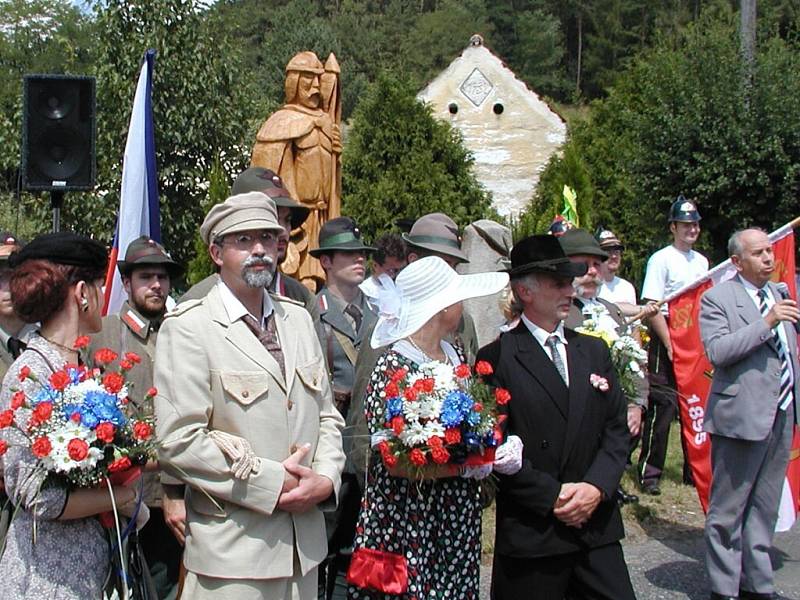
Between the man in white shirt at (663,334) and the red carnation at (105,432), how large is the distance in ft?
19.6

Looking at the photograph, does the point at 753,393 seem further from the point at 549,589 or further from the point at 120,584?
the point at 120,584

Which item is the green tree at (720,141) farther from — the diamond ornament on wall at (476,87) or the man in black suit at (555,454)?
the diamond ornament on wall at (476,87)

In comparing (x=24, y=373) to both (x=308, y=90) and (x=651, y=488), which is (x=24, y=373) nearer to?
(x=651, y=488)

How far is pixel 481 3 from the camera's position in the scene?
60.4 meters

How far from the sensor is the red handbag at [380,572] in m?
3.63

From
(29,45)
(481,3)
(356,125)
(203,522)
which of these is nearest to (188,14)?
(356,125)

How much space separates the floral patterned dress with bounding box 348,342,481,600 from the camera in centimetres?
372

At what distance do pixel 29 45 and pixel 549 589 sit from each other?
39031mm

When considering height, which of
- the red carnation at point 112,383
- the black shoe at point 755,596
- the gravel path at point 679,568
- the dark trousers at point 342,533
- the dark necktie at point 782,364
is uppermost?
the red carnation at point 112,383

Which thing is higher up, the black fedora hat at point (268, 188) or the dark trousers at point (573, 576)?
the black fedora hat at point (268, 188)

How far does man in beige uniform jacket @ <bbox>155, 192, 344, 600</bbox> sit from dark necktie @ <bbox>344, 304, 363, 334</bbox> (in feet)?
6.16

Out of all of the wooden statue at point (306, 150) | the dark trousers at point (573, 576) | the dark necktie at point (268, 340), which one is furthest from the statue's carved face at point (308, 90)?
the dark trousers at point (573, 576)

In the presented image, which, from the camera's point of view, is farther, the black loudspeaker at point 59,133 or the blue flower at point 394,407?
the black loudspeaker at point 59,133

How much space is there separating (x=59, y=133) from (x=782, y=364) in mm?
5488
